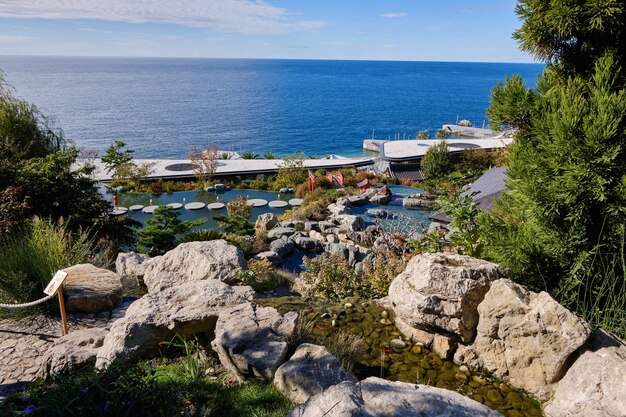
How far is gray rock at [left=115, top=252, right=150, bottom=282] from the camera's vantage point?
8281 millimetres

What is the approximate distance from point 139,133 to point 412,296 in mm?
74721

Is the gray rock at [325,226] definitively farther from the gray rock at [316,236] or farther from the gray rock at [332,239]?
the gray rock at [332,239]

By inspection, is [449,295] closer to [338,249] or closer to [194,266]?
[194,266]

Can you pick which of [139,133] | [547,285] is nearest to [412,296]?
[547,285]

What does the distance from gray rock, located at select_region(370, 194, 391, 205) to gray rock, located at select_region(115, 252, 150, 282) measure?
39.8 feet

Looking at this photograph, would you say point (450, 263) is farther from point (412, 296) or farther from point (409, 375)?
point (409, 375)

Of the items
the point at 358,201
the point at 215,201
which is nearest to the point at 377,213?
the point at 358,201

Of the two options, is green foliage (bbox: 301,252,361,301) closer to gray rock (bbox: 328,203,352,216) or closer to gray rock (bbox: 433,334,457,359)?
gray rock (bbox: 433,334,457,359)

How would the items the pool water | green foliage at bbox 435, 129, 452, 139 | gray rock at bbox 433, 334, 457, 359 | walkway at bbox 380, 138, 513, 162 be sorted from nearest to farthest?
gray rock at bbox 433, 334, 457, 359, the pool water, walkway at bbox 380, 138, 513, 162, green foliage at bbox 435, 129, 452, 139

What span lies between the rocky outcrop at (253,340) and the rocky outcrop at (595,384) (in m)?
2.37

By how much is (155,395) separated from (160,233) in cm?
967

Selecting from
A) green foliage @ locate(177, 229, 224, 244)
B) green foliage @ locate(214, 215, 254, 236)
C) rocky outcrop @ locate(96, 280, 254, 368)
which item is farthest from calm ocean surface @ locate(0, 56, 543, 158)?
rocky outcrop @ locate(96, 280, 254, 368)

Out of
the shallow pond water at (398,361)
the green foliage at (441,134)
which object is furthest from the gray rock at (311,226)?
the green foliage at (441,134)

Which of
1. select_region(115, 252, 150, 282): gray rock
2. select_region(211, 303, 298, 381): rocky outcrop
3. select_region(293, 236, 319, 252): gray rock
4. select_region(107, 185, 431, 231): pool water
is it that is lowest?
select_region(107, 185, 431, 231): pool water
